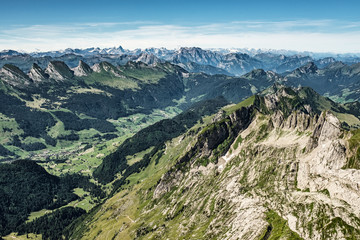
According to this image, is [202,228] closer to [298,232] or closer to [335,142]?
[298,232]

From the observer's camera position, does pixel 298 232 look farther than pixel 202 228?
No

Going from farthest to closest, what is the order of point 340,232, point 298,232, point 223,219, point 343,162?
point 223,219
point 343,162
point 298,232
point 340,232

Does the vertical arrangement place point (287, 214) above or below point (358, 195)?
below

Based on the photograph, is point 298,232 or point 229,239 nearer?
point 298,232

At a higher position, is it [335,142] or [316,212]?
[335,142]

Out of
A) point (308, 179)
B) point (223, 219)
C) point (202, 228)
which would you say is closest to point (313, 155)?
point (308, 179)

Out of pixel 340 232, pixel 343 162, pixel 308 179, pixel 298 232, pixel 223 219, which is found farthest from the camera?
pixel 223 219

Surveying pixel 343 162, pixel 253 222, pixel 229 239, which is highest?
pixel 343 162

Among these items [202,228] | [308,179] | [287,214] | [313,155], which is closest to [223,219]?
[202,228]

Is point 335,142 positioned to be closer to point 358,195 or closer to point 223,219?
point 358,195
